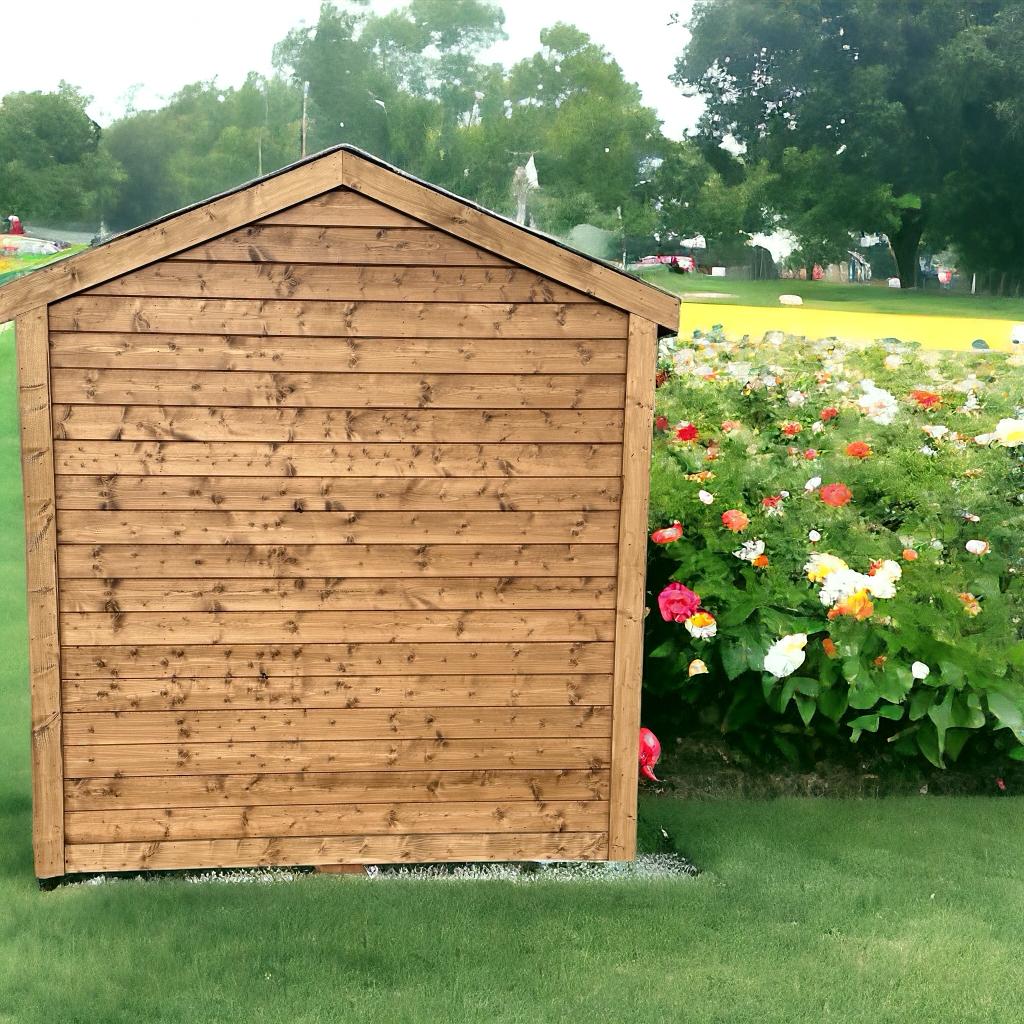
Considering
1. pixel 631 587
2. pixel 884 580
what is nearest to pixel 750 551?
pixel 884 580

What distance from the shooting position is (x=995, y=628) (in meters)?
6.18

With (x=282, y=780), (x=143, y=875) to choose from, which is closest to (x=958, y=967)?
(x=282, y=780)

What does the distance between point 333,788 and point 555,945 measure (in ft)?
3.38

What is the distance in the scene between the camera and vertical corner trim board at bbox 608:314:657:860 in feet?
16.6

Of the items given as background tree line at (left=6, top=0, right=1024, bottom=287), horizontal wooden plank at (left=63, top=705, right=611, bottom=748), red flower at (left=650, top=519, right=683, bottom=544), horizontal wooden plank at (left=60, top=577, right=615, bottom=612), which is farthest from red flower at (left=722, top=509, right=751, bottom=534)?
background tree line at (left=6, top=0, right=1024, bottom=287)

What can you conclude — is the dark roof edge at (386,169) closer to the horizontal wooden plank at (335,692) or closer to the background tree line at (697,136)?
the horizontal wooden plank at (335,692)

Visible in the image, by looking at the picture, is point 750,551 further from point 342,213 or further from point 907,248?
point 907,248

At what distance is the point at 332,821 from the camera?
516 cm

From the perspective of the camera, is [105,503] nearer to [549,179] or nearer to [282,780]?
[282,780]

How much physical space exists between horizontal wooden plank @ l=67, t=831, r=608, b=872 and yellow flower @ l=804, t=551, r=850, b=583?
1.53 m

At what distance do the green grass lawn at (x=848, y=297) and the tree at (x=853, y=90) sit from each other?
6.10 ft

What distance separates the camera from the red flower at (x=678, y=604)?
6.05m

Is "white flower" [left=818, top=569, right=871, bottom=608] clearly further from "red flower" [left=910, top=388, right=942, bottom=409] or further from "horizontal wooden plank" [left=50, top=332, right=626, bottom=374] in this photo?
"red flower" [left=910, top=388, right=942, bottom=409]

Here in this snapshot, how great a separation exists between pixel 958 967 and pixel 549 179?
40399mm
